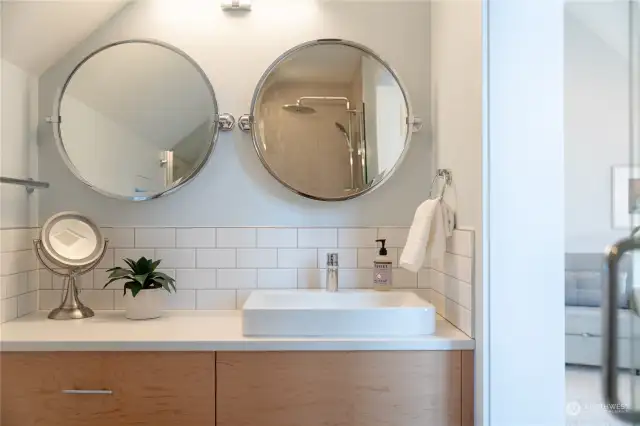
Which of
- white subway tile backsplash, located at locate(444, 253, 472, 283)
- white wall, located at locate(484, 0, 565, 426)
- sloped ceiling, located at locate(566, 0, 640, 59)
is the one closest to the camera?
sloped ceiling, located at locate(566, 0, 640, 59)

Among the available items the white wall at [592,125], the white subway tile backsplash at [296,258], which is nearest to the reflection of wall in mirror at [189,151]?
the white subway tile backsplash at [296,258]

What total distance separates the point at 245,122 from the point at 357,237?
1.91 ft

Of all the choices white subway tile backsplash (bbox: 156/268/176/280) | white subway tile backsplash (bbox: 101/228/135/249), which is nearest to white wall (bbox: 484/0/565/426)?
white subway tile backsplash (bbox: 156/268/176/280)

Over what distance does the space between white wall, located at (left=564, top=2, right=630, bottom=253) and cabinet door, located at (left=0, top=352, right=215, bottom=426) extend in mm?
1060

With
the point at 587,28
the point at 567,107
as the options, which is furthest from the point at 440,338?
the point at 587,28

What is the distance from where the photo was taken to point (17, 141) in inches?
74.9

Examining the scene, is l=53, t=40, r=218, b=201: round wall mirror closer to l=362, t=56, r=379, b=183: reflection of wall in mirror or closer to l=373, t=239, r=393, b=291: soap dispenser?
l=362, t=56, r=379, b=183: reflection of wall in mirror

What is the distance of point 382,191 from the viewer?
2016 mm

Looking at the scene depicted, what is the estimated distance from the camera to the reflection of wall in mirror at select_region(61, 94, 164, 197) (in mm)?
1945

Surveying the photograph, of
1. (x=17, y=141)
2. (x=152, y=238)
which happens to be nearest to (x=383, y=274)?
(x=152, y=238)

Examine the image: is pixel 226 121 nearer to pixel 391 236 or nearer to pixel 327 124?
pixel 327 124

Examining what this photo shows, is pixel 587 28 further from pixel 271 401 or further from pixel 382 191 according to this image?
pixel 271 401

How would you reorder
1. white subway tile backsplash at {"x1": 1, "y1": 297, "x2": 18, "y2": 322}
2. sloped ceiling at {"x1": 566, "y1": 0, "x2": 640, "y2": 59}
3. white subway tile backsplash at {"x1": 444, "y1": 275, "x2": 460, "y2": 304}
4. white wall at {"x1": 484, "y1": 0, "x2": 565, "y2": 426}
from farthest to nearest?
white subway tile backsplash at {"x1": 1, "y1": 297, "x2": 18, "y2": 322}, white subway tile backsplash at {"x1": 444, "y1": 275, "x2": 460, "y2": 304}, white wall at {"x1": 484, "y1": 0, "x2": 565, "y2": 426}, sloped ceiling at {"x1": 566, "y1": 0, "x2": 640, "y2": 59}

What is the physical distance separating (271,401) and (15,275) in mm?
1003
